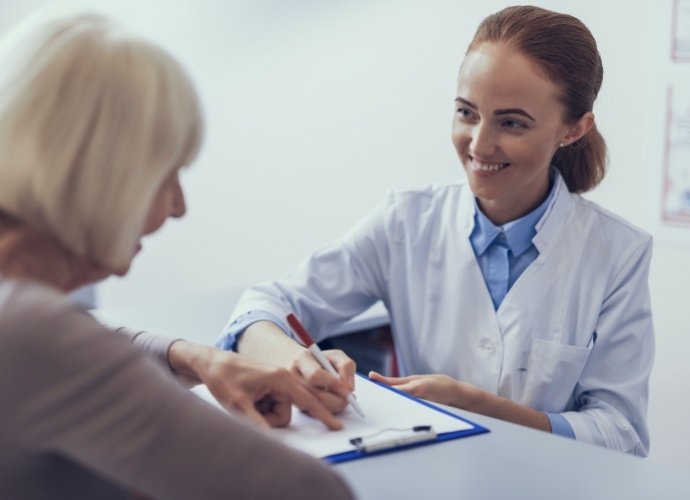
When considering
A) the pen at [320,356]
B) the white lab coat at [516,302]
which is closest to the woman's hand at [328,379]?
the pen at [320,356]

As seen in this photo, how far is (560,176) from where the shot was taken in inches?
67.2

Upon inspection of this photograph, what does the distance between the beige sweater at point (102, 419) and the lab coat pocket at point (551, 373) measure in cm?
88

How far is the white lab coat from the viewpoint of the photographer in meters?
1.57

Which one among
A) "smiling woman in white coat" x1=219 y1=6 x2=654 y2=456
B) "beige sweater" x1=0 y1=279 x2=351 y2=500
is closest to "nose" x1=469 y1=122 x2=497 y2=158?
"smiling woman in white coat" x1=219 y1=6 x2=654 y2=456

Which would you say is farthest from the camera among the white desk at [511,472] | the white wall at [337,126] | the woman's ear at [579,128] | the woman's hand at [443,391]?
the white wall at [337,126]

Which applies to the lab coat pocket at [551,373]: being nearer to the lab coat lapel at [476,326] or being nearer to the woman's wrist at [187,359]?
the lab coat lapel at [476,326]

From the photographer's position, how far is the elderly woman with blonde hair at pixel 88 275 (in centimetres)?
73

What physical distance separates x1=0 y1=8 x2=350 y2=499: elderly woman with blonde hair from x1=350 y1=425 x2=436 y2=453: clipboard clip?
31 cm

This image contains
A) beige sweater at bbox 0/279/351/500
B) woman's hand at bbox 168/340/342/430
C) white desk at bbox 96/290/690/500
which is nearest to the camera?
beige sweater at bbox 0/279/351/500

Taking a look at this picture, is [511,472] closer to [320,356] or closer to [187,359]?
[320,356]

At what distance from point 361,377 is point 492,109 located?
20.3 inches

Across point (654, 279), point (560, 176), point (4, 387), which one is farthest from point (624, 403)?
point (4, 387)

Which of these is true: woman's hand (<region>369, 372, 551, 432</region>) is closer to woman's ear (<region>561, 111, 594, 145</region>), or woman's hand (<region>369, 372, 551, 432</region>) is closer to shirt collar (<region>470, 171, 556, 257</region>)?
shirt collar (<region>470, 171, 556, 257</region>)

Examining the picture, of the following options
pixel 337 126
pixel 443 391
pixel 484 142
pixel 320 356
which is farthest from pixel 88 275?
pixel 337 126
